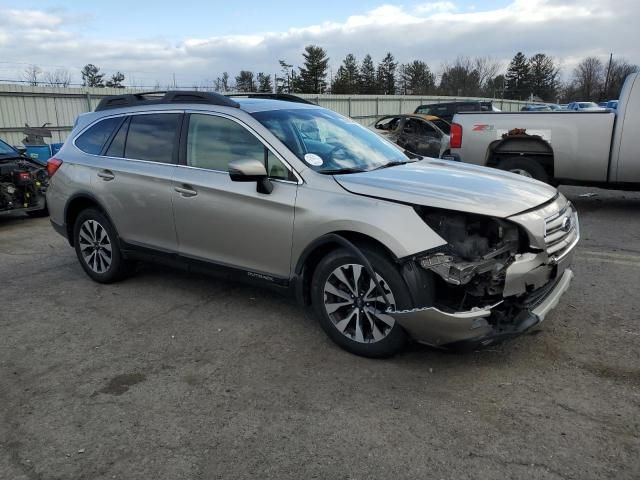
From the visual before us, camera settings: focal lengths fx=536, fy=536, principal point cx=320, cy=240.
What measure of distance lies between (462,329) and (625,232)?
5346 mm

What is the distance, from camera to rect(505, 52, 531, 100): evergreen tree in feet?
302

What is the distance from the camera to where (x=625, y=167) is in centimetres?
820

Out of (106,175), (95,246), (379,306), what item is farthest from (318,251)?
(95,246)

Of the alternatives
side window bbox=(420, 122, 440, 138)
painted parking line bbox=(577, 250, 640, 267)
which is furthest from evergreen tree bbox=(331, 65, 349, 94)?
painted parking line bbox=(577, 250, 640, 267)

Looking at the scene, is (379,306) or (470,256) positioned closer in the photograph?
(470,256)

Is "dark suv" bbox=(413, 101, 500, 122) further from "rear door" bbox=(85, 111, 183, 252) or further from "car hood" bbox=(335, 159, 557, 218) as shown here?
"car hood" bbox=(335, 159, 557, 218)

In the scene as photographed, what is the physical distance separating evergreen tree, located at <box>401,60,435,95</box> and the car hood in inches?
3033

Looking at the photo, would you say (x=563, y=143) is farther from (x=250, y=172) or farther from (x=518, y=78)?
(x=518, y=78)

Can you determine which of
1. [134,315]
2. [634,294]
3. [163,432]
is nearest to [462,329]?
[163,432]

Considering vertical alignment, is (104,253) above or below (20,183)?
below

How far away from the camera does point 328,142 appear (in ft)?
14.8

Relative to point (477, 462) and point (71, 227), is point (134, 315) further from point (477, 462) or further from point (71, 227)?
point (477, 462)

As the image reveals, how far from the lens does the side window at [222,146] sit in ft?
13.7

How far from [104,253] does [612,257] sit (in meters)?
5.64
